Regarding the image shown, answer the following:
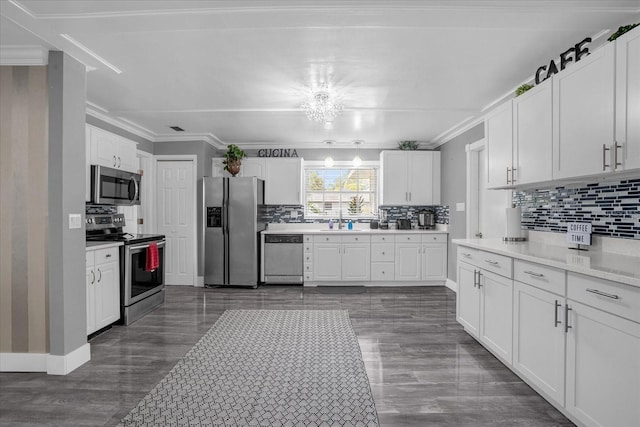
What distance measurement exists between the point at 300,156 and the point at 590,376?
5.11 m

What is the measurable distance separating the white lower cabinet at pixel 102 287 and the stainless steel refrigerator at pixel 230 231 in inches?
72.1

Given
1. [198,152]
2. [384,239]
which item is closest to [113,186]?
[198,152]

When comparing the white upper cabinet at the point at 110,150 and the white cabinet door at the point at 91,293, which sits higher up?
the white upper cabinet at the point at 110,150

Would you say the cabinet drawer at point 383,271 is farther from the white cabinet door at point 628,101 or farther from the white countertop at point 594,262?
the white cabinet door at point 628,101

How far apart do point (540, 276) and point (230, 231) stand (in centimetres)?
433

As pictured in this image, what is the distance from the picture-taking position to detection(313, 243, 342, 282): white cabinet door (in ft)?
18.0

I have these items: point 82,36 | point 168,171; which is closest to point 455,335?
point 82,36

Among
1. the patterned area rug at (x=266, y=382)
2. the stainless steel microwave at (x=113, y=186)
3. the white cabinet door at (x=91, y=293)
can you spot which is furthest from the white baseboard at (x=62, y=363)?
the stainless steel microwave at (x=113, y=186)

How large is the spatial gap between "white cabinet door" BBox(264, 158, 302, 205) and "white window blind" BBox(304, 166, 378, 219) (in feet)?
1.24

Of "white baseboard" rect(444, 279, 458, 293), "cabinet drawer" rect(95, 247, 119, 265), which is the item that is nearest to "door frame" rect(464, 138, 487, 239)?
"white baseboard" rect(444, 279, 458, 293)

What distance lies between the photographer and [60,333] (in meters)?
2.50

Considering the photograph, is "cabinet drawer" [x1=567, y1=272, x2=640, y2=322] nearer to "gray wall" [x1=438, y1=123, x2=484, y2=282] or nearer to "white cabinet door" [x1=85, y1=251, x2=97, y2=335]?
"gray wall" [x1=438, y1=123, x2=484, y2=282]

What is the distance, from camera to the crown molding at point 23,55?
2449mm

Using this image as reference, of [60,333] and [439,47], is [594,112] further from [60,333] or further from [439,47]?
[60,333]
